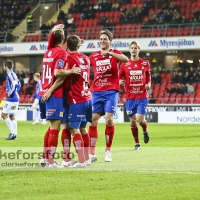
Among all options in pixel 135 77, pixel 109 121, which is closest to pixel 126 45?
pixel 135 77

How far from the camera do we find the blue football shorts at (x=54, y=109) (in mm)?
10141

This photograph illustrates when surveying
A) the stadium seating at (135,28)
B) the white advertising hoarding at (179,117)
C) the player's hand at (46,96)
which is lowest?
the white advertising hoarding at (179,117)

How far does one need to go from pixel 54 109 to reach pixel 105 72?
2.27m

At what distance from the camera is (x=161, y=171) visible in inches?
382

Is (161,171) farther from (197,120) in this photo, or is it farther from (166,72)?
(166,72)

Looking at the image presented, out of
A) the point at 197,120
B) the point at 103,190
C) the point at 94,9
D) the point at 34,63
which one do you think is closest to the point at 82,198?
the point at 103,190

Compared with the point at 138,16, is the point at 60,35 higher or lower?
lower

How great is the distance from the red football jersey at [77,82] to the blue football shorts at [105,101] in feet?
4.39

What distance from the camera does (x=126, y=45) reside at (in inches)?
1580

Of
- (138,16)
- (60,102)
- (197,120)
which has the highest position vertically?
(138,16)

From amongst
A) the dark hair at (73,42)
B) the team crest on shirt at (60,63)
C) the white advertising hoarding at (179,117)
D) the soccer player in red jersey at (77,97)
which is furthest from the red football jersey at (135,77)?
the white advertising hoarding at (179,117)

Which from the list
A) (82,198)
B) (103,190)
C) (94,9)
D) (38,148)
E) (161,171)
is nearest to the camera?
(82,198)

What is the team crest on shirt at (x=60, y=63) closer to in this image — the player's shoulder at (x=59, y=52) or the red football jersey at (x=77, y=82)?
the player's shoulder at (x=59, y=52)

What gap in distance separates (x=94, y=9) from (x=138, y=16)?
175 inches
